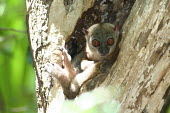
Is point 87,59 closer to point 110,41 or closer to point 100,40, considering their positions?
point 100,40

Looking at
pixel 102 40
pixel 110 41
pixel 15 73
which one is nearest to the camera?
pixel 110 41

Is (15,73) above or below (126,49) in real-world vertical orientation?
below

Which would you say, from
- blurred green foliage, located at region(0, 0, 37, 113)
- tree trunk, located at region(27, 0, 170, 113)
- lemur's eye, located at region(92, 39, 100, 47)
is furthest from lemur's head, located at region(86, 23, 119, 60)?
blurred green foliage, located at region(0, 0, 37, 113)

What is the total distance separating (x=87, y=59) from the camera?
450 cm

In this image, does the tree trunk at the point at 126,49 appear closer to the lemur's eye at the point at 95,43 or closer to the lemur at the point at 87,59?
the lemur at the point at 87,59

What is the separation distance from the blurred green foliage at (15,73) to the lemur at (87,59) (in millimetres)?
1626

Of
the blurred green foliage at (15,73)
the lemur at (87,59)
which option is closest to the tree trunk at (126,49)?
the lemur at (87,59)

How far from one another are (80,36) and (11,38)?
184 cm

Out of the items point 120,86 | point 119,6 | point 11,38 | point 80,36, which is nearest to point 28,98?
point 11,38

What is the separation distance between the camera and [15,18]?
235 inches

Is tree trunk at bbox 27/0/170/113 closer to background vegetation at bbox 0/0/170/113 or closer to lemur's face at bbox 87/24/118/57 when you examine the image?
lemur's face at bbox 87/24/118/57

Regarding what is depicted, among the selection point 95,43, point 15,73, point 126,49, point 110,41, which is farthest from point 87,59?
point 15,73

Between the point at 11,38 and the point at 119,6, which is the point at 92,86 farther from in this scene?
the point at 11,38

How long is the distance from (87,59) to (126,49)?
2.71ft
